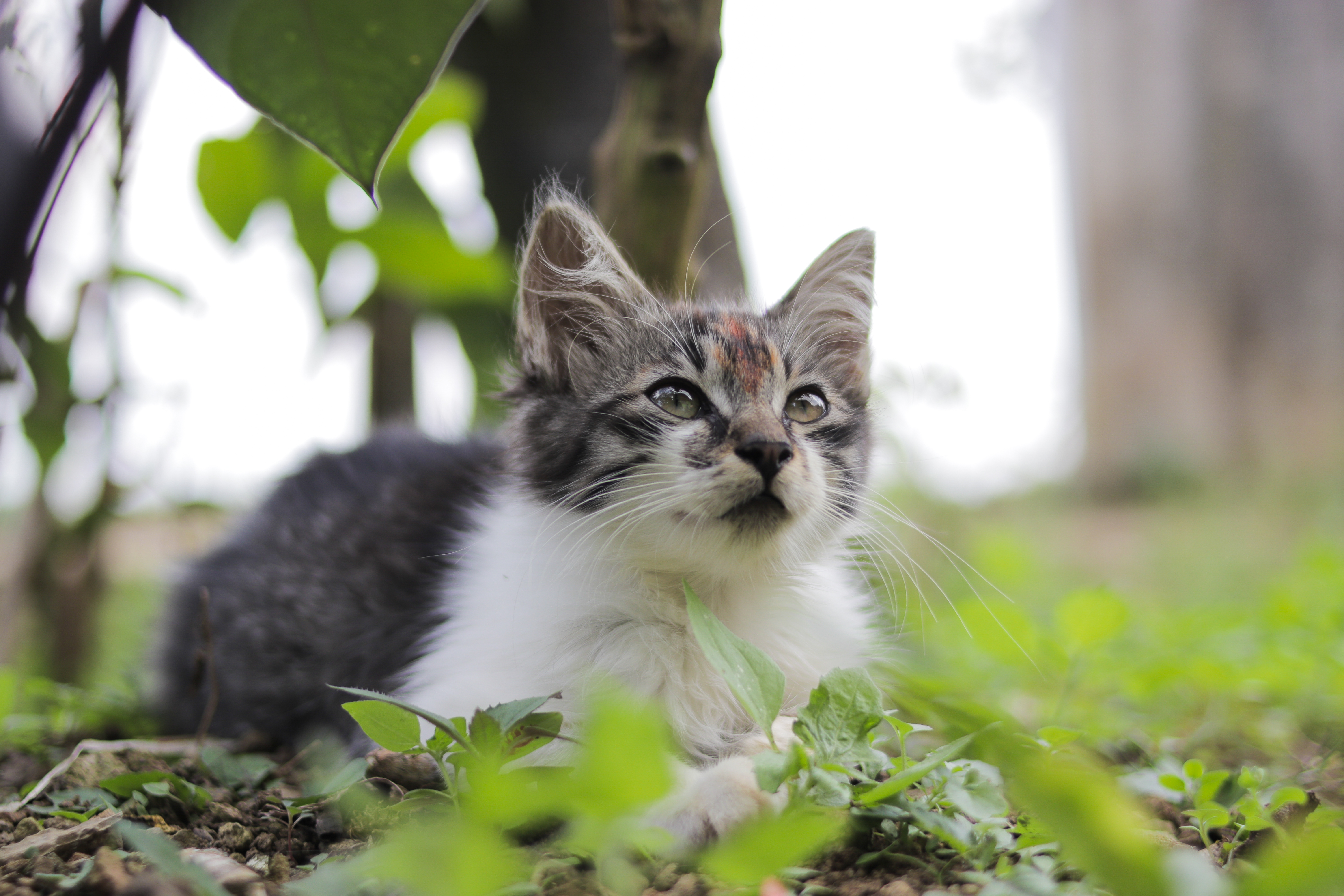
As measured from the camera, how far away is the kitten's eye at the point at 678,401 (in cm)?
156

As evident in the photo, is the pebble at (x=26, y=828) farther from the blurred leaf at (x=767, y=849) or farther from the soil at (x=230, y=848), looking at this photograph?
the blurred leaf at (x=767, y=849)

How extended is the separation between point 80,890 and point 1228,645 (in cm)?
232

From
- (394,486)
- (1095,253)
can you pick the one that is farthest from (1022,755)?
(1095,253)

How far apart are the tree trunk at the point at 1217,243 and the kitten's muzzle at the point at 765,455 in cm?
690

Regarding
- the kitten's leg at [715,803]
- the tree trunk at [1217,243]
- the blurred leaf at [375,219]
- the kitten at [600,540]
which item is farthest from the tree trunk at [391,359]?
the tree trunk at [1217,243]

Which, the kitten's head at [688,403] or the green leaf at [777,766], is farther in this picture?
the kitten's head at [688,403]


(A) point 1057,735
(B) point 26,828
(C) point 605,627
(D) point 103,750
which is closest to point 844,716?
(A) point 1057,735

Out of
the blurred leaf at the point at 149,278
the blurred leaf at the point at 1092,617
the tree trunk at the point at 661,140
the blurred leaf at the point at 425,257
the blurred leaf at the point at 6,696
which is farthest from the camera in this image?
the blurred leaf at the point at 425,257

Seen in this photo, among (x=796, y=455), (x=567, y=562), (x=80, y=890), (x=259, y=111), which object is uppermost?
(x=259, y=111)

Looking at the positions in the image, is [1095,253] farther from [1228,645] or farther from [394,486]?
[394,486]

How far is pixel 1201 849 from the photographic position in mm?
1171

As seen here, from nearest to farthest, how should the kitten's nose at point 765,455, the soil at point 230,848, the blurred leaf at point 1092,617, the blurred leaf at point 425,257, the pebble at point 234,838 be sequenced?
the soil at point 230,848 → the pebble at point 234,838 → the kitten's nose at point 765,455 → the blurred leaf at point 1092,617 → the blurred leaf at point 425,257

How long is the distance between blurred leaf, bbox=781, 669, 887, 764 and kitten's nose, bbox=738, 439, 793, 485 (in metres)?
0.35

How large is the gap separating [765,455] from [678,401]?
25cm
